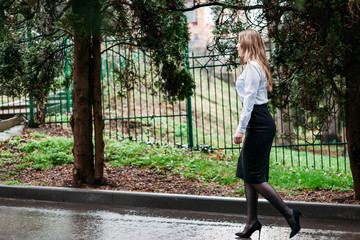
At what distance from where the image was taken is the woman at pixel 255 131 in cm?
460

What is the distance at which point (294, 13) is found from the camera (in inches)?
247

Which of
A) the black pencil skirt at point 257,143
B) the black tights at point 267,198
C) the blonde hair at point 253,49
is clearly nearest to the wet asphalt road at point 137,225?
the black tights at point 267,198

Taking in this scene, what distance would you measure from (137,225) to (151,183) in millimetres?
2289

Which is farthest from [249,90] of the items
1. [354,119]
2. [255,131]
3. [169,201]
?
[169,201]

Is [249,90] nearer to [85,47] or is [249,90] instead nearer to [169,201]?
[169,201]

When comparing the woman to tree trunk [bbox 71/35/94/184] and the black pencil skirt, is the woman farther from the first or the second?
tree trunk [bbox 71/35/94/184]

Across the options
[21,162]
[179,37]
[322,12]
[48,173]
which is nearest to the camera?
[322,12]

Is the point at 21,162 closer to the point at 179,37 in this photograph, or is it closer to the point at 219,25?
the point at 179,37

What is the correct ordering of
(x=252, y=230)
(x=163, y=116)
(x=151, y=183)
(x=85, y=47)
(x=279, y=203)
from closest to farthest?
(x=279, y=203), (x=252, y=230), (x=85, y=47), (x=151, y=183), (x=163, y=116)

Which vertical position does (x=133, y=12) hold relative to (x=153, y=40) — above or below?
above

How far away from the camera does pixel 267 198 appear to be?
465 cm

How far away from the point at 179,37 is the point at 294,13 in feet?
7.12

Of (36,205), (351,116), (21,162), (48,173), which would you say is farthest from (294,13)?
(21,162)

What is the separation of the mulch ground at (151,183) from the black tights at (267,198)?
1730 mm
